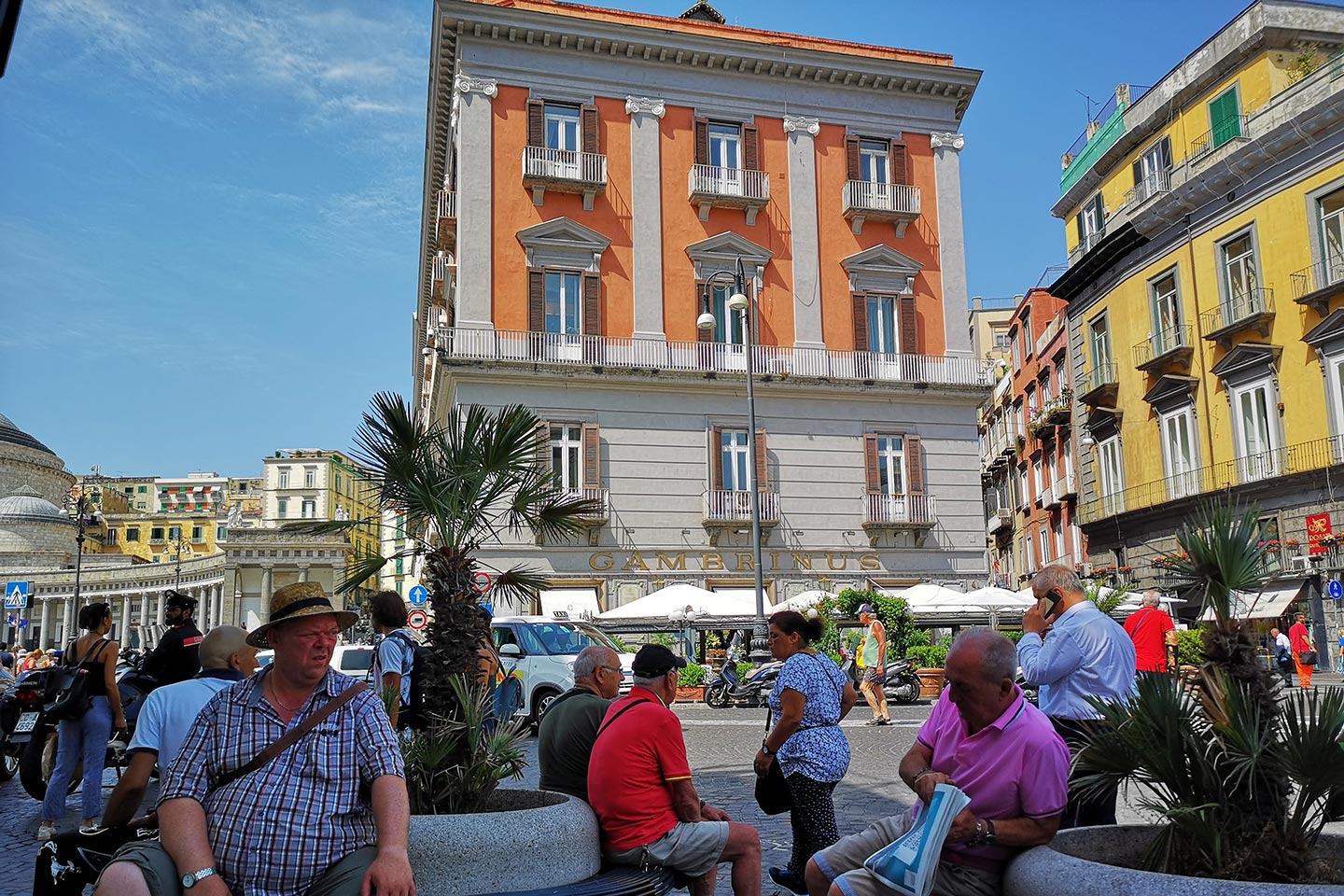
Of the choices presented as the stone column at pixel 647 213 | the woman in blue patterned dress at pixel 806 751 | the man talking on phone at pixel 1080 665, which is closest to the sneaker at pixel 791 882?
the woman in blue patterned dress at pixel 806 751

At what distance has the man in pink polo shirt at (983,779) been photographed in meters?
4.04

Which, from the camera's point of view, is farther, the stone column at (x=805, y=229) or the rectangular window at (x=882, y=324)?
the rectangular window at (x=882, y=324)

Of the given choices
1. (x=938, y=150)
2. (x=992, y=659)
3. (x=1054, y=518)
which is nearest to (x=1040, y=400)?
(x=1054, y=518)

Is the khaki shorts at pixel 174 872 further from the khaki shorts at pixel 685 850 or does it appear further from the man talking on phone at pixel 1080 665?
the man talking on phone at pixel 1080 665

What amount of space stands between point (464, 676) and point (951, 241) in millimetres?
27055

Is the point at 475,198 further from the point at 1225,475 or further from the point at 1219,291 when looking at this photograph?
the point at 1225,475

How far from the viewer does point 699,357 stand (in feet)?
93.8

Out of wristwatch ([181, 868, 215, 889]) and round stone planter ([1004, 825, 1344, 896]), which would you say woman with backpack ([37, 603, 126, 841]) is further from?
round stone planter ([1004, 825, 1344, 896])

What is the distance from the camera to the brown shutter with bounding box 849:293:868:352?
29859mm

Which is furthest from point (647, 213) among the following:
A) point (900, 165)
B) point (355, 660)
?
point (355, 660)

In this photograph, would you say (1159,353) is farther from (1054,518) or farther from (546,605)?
(546,605)

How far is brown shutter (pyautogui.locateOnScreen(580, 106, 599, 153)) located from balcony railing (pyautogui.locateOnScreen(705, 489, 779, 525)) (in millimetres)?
9123

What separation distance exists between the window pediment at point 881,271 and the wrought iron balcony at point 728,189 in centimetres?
280

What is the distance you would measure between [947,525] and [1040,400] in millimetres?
17894
